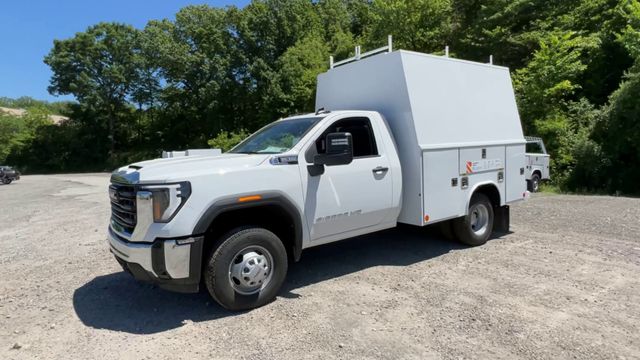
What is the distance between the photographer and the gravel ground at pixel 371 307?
347 centimetres

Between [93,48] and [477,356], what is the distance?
168 ft

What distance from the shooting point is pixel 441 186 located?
5.62 m

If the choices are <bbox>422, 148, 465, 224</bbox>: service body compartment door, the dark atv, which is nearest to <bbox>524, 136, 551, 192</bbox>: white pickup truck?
<bbox>422, 148, 465, 224</bbox>: service body compartment door

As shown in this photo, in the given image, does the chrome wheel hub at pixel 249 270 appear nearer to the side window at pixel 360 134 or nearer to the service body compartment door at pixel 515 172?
the side window at pixel 360 134

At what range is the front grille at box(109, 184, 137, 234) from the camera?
13.0 ft

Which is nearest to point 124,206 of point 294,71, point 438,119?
point 438,119

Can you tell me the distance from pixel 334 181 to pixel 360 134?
852 mm

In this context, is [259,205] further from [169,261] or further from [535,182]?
[535,182]

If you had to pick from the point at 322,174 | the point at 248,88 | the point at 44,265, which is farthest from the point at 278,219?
the point at 248,88

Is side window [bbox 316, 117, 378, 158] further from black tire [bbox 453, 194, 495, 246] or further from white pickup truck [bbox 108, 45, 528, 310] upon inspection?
black tire [bbox 453, 194, 495, 246]

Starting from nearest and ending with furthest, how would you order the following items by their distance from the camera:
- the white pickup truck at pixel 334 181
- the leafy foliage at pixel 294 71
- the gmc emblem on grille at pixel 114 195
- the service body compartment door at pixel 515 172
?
the white pickup truck at pixel 334 181 < the gmc emblem on grille at pixel 114 195 < the service body compartment door at pixel 515 172 < the leafy foliage at pixel 294 71

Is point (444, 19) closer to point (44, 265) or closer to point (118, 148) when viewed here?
point (44, 265)

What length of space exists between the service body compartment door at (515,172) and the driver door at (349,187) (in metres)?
2.71

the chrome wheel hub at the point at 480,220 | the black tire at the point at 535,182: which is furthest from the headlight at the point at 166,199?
the black tire at the point at 535,182
